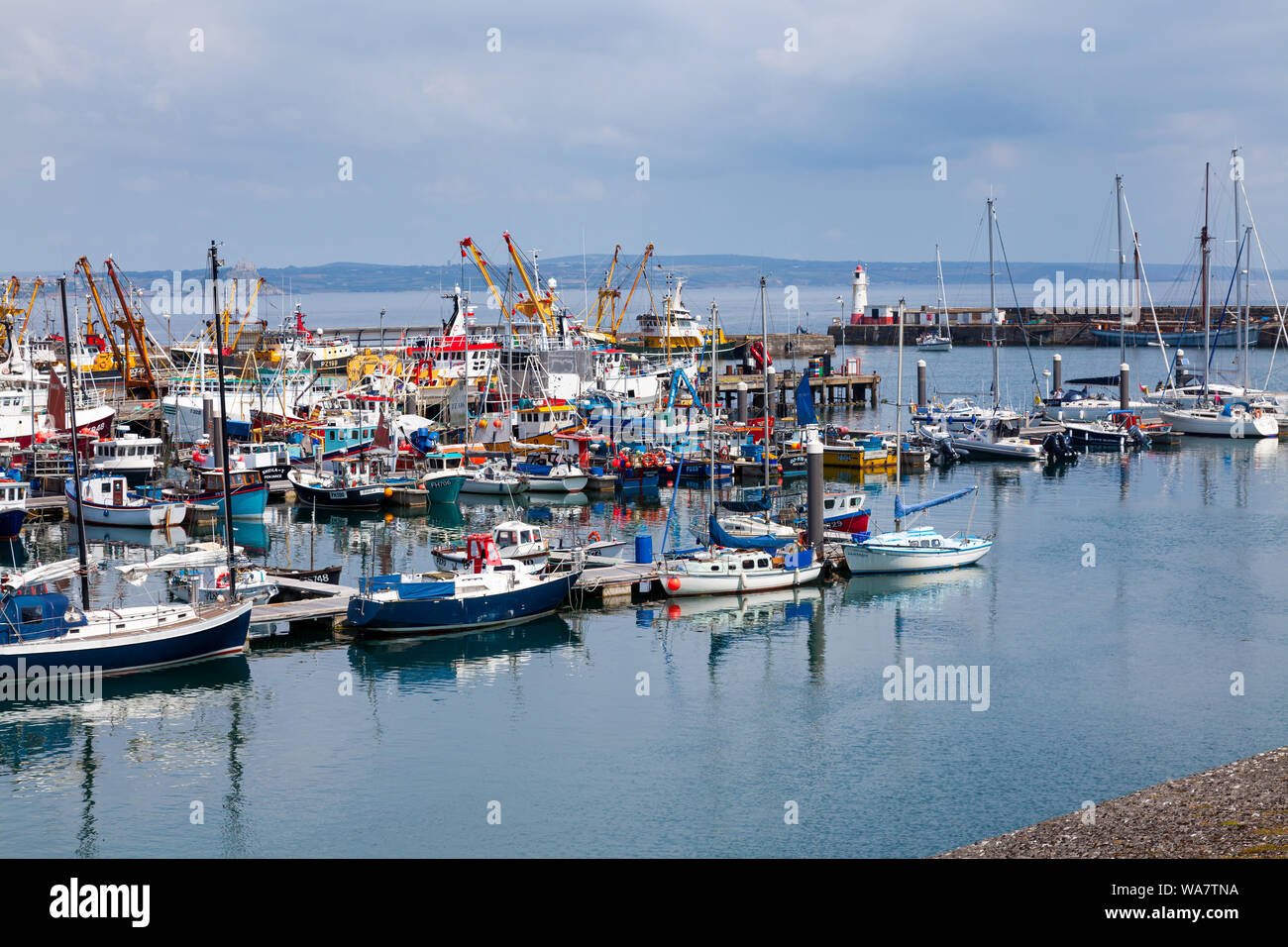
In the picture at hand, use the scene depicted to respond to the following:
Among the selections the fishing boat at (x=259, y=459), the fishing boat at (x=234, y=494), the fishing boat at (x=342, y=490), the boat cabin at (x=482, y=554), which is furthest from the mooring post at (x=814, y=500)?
the fishing boat at (x=259, y=459)

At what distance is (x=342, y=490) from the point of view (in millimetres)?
54969

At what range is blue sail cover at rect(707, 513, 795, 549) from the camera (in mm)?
41094

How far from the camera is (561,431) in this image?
68375mm

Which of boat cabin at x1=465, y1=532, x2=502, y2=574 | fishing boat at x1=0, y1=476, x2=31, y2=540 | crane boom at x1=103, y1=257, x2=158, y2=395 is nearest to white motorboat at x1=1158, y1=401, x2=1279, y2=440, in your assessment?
boat cabin at x1=465, y1=532, x2=502, y2=574

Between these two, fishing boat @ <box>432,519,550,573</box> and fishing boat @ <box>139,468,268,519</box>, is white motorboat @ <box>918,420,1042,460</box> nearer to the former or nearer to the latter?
fishing boat @ <box>139,468,268,519</box>

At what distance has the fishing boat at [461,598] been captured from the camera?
3425cm

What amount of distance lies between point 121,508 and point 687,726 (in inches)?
1164

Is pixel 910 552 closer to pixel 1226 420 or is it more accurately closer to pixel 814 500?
pixel 814 500

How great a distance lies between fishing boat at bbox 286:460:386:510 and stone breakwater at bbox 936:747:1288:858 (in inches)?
1553

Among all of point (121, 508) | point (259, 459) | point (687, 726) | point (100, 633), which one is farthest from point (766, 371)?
point (100, 633)

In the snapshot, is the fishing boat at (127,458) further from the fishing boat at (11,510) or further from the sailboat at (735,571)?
the sailboat at (735,571)

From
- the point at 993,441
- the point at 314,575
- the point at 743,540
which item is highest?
the point at 993,441

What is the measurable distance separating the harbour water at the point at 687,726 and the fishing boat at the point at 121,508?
5233 mm

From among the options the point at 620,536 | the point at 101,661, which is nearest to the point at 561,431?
the point at 620,536
